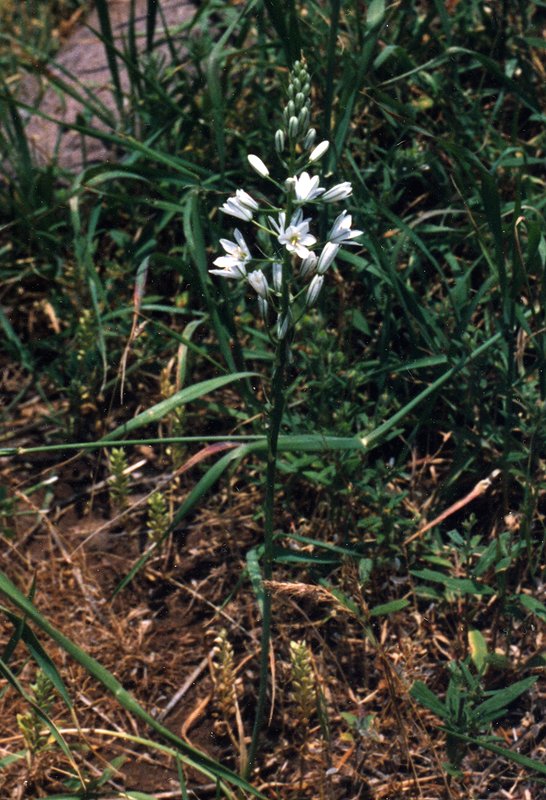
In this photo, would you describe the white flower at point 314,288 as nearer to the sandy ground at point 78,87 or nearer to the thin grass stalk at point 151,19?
the thin grass stalk at point 151,19

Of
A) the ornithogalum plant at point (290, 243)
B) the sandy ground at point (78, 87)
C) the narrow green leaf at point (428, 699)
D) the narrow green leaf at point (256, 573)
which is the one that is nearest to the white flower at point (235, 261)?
the ornithogalum plant at point (290, 243)

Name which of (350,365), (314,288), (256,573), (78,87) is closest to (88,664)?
(256,573)

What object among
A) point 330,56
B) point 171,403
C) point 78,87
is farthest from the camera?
point 78,87

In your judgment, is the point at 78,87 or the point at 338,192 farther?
the point at 78,87

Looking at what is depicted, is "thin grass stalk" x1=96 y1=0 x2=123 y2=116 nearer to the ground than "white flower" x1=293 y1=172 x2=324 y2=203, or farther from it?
farther from it

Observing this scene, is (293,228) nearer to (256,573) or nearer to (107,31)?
(256,573)

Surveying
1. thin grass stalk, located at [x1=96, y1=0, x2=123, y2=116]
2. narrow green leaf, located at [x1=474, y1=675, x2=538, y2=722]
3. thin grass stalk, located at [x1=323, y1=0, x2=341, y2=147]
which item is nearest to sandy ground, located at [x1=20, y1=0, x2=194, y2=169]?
thin grass stalk, located at [x1=96, y1=0, x2=123, y2=116]

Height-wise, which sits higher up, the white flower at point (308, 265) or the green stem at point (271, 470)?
the white flower at point (308, 265)

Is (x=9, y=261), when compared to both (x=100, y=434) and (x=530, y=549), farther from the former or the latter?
(x=530, y=549)

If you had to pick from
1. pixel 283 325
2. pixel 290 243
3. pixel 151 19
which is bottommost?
pixel 283 325

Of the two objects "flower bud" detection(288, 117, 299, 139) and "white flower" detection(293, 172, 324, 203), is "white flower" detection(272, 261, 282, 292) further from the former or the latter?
"flower bud" detection(288, 117, 299, 139)
